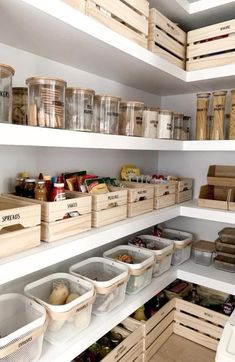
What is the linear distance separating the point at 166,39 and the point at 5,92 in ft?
2.91

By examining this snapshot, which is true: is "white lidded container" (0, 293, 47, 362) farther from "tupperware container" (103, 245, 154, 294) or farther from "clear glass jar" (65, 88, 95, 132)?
"clear glass jar" (65, 88, 95, 132)

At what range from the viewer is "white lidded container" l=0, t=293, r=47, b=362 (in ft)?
2.59

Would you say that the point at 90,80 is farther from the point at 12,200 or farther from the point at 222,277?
the point at 222,277

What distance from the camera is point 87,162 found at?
1.44m

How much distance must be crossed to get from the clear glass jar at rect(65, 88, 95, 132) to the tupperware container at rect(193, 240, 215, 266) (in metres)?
1.11

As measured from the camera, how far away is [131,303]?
1271 millimetres

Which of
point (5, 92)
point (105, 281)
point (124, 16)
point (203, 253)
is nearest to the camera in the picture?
point (5, 92)

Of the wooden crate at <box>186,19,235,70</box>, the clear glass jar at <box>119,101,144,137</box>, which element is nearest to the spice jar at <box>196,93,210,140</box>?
the wooden crate at <box>186,19,235,70</box>

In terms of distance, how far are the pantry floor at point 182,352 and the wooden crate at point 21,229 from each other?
1.07 metres

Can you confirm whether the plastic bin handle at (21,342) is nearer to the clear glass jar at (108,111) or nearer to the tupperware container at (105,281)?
the tupperware container at (105,281)

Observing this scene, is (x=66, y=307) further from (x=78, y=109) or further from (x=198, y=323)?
(x=198, y=323)

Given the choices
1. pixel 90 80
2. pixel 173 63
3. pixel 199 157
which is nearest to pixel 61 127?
pixel 90 80

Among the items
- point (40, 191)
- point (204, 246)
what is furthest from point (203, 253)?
point (40, 191)

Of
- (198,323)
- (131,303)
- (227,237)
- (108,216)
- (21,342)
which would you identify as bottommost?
(198,323)
